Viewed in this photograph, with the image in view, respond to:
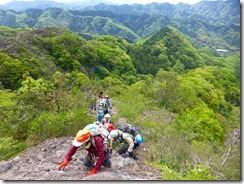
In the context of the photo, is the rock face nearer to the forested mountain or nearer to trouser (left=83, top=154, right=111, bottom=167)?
trouser (left=83, top=154, right=111, bottom=167)

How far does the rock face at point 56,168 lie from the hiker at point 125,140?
0.17 meters

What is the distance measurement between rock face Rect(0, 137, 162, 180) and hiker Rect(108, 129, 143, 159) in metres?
0.17

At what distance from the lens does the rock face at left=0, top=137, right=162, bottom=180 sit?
214 inches

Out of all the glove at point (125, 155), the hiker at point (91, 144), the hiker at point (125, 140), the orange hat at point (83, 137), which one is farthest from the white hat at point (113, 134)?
the orange hat at point (83, 137)

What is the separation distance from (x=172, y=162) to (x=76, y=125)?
3.01 metres

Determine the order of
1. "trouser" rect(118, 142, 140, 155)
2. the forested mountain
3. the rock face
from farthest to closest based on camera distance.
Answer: the forested mountain, "trouser" rect(118, 142, 140, 155), the rock face

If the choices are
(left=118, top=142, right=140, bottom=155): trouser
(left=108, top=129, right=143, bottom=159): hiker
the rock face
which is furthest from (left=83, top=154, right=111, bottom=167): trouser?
(left=118, top=142, right=140, bottom=155): trouser

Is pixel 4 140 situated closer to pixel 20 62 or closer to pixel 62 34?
pixel 20 62

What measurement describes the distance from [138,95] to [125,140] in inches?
619

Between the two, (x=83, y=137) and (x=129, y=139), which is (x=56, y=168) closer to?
(x=83, y=137)

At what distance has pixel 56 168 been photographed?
5945 millimetres

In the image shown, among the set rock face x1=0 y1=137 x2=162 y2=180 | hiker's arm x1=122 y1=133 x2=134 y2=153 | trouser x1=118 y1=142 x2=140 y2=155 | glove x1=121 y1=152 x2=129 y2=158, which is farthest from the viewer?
trouser x1=118 y1=142 x2=140 y2=155

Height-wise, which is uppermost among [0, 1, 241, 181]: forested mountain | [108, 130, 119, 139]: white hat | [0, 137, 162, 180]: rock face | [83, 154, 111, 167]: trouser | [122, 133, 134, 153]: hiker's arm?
[108, 130, 119, 139]: white hat

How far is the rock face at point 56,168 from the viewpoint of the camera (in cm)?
543
